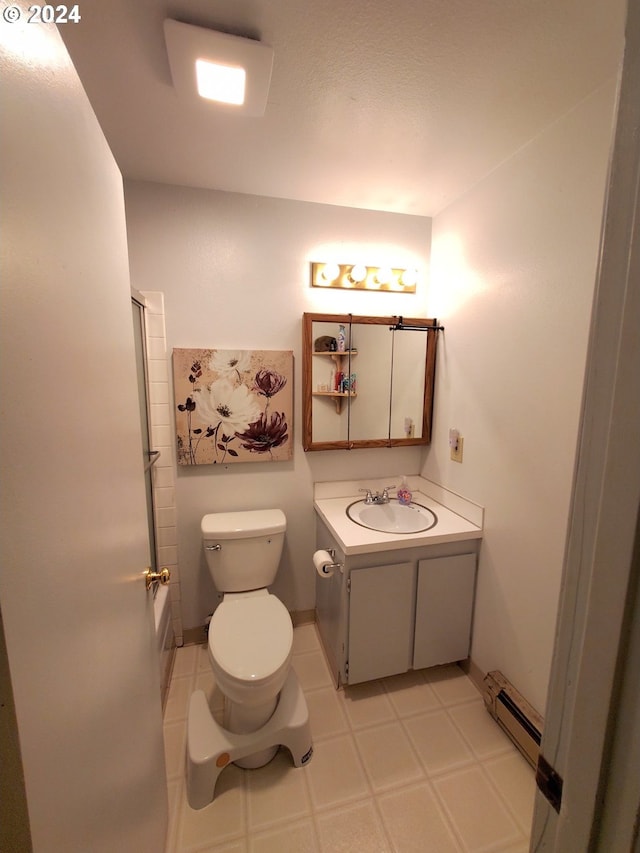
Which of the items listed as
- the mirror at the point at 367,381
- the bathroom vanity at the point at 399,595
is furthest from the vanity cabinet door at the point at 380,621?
the mirror at the point at 367,381

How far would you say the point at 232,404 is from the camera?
182 centimetres

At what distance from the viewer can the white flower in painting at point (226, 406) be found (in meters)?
1.79

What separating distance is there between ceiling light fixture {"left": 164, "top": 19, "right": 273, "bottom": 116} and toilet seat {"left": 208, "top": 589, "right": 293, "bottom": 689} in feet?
6.25

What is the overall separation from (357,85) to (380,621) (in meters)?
2.04

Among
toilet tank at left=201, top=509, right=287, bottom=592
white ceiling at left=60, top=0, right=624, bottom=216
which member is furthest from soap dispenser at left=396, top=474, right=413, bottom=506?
white ceiling at left=60, top=0, right=624, bottom=216

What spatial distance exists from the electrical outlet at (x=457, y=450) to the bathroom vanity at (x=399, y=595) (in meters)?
0.22

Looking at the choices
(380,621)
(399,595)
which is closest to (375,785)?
(380,621)

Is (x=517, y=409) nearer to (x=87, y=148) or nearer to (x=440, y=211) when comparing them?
(x=440, y=211)

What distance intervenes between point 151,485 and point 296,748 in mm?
1304

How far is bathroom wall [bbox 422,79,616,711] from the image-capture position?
1.15m

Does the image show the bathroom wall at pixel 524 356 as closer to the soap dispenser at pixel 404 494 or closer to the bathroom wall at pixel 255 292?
the soap dispenser at pixel 404 494

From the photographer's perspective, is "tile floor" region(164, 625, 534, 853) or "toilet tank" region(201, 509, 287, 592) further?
"toilet tank" region(201, 509, 287, 592)

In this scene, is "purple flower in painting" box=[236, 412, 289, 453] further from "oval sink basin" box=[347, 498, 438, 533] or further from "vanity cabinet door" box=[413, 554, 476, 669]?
"vanity cabinet door" box=[413, 554, 476, 669]

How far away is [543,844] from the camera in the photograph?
1.50 feet
